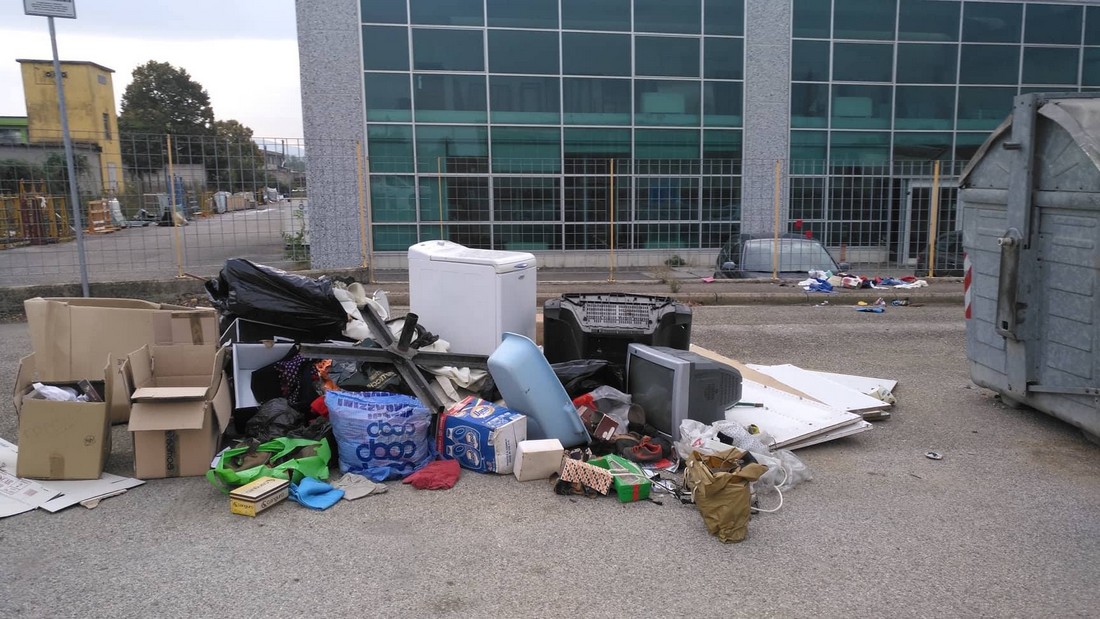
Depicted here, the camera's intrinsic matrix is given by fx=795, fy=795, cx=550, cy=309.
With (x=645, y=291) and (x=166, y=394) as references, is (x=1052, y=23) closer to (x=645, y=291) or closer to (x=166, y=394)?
(x=645, y=291)

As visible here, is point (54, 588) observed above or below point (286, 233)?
below

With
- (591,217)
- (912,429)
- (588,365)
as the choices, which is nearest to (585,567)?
(588,365)

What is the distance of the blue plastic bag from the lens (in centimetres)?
460

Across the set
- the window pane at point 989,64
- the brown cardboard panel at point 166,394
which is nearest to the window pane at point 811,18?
the window pane at point 989,64

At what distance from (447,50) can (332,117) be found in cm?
292

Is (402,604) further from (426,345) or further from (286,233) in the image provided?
(286,233)

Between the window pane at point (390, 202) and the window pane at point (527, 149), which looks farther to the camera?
the window pane at point (527, 149)

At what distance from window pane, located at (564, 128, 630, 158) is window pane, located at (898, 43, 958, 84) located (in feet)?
23.0

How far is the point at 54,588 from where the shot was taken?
11.1 feet

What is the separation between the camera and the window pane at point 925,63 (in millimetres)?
19234

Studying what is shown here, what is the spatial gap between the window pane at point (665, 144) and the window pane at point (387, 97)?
5346mm

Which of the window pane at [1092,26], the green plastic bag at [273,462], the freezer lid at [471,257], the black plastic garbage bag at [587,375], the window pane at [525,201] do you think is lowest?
the green plastic bag at [273,462]

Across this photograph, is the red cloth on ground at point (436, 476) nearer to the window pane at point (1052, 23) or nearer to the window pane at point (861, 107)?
the window pane at point (861, 107)

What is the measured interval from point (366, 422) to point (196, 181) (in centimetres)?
775
